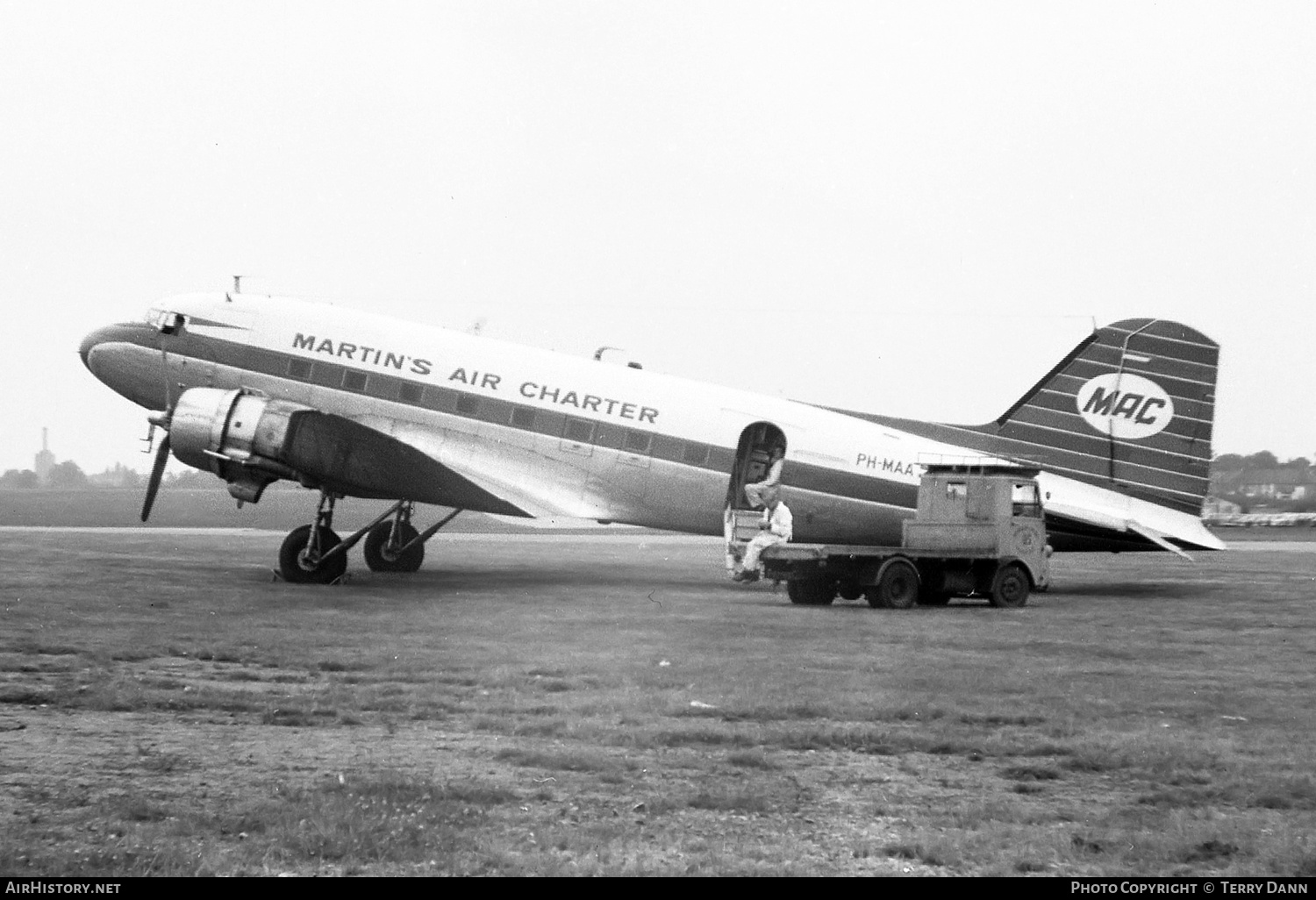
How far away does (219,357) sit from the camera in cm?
2286

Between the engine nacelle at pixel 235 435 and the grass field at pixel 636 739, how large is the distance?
311 centimetres

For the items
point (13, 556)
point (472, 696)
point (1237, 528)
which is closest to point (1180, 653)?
point (472, 696)

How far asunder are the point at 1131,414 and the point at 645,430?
8.25m

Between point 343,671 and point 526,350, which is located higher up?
point 526,350

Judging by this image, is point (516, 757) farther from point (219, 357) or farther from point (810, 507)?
point (219, 357)

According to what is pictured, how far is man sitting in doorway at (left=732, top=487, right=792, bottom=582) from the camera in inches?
789

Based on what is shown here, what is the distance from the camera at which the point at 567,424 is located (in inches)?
888

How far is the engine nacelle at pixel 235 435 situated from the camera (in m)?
20.8

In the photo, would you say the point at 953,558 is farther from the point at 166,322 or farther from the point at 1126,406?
the point at 166,322

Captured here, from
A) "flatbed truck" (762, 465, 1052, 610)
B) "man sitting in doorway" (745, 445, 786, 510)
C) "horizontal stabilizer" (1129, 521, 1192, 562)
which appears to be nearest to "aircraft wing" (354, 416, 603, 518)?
"man sitting in doorway" (745, 445, 786, 510)

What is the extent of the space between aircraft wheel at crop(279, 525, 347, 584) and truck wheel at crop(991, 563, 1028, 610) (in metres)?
9.97

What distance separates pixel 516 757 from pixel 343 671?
13.2 ft

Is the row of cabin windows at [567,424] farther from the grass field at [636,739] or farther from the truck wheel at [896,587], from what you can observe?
the grass field at [636,739]

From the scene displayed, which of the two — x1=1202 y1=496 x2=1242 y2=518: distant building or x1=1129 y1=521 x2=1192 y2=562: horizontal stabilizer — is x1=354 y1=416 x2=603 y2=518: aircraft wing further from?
x1=1202 y1=496 x2=1242 y2=518: distant building
